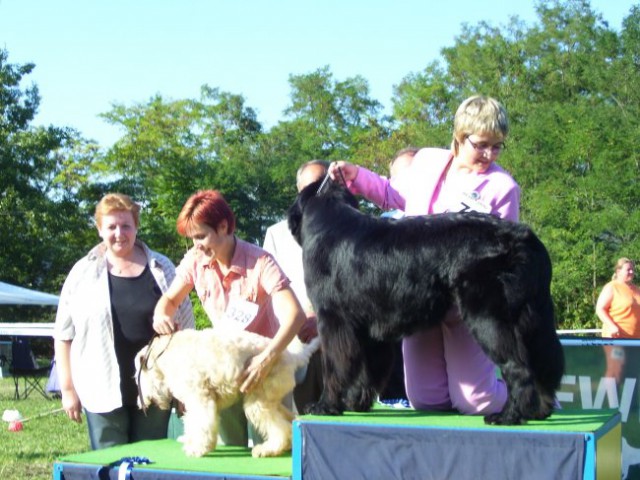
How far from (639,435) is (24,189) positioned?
27618 mm

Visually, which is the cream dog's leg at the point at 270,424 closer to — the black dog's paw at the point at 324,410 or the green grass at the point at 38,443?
the black dog's paw at the point at 324,410

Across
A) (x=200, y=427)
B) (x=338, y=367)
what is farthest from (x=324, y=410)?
(x=200, y=427)

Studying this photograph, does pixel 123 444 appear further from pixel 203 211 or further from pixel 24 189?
pixel 24 189

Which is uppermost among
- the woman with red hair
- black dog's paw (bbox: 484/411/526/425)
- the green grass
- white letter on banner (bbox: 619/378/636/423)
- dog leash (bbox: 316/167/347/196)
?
dog leash (bbox: 316/167/347/196)

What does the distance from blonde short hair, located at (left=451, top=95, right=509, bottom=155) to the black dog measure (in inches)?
13.8

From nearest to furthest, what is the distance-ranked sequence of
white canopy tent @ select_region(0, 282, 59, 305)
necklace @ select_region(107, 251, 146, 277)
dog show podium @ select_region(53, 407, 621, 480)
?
dog show podium @ select_region(53, 407, 621, 480) → necklace @ select_region(107, 251, 146, 277) → white canopy tent @ select_region(0, 282, 59, 305)

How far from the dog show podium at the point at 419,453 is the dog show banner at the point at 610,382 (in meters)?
2.50

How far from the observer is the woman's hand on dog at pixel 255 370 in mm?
3654

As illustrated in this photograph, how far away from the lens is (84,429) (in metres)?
9.67

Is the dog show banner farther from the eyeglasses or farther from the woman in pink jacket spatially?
the eyeglasses

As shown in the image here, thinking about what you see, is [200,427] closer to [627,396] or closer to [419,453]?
[419,453]

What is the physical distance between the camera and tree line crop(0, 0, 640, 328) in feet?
81.8

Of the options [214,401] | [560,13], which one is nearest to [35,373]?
[214,401]

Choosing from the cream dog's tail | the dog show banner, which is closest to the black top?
the cream dog's tail
